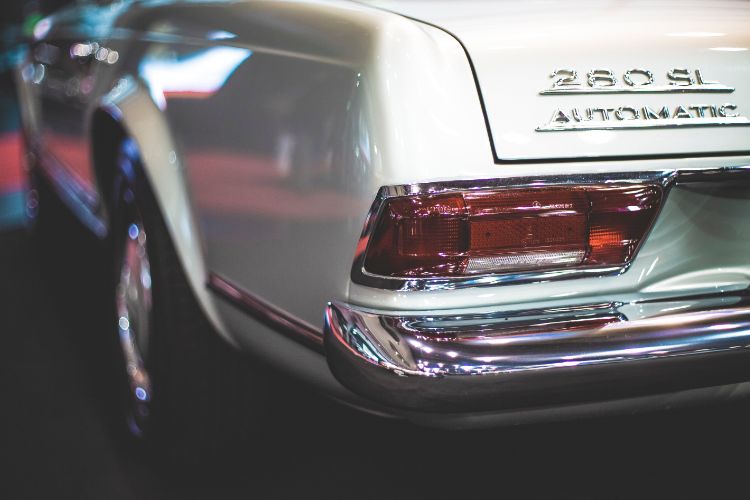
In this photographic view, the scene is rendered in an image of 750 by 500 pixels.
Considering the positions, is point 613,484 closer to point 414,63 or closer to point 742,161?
point 742,161

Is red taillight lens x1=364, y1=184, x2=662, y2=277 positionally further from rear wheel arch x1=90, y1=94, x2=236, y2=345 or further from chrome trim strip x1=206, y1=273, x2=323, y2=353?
rear wheel arch x1=90, y1=94, x2=236, y2=345

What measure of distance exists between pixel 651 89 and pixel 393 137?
0.45 metres

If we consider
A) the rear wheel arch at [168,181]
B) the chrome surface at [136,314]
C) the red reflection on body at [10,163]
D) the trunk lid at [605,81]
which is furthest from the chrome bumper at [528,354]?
the red reflection on body at [10,163]

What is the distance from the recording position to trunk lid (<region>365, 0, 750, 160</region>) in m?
1.35

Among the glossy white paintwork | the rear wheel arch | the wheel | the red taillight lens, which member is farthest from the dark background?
the red taillight lens

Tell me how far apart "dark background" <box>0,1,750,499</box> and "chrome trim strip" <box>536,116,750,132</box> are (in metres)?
Answer: 0.97

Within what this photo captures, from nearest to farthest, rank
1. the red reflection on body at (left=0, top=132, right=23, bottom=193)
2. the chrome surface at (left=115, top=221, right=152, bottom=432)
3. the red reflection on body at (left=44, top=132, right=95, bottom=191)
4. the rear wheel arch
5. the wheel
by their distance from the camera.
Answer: the rear wheel arch → the wheel → the chrome surface at (left=115, top=221, right=152, bottom=432) → the red reflection on body at (left=44, top=132, right=95, bottom=191) → the red reflection on body at (left=0, top=132, right=23, bottom=193)

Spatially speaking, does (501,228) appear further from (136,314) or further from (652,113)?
(136,314)

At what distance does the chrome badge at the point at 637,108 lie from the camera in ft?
4.46

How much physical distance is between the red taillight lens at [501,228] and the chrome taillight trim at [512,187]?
10 millimetres

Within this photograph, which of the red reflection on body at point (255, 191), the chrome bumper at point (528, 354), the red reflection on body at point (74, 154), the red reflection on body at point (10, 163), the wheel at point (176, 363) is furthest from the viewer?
the red reflection on body at point (10, 163)

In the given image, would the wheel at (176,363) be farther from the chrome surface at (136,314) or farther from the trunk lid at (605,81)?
the trunk lid at (605,81)

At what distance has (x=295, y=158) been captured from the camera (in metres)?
1.54

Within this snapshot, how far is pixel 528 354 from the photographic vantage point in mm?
1337
